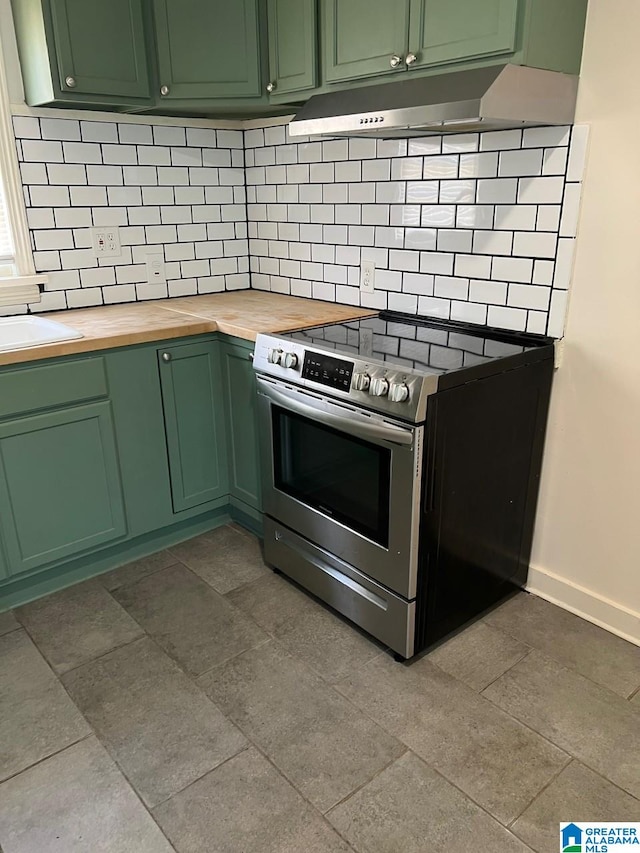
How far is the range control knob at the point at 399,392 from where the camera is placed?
1698 mm

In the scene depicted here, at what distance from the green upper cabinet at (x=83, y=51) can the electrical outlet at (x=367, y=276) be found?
105 centimetres

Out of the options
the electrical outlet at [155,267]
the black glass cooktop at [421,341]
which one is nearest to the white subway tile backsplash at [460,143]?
the black glass cooktop at [421,341]

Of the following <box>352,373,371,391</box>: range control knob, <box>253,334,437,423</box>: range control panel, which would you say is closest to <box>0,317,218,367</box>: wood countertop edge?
<box>253,334,437,423</box>: range control panel

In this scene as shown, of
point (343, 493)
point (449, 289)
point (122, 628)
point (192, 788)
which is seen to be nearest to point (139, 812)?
point (192, 788)

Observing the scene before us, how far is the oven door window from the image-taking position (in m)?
1.92

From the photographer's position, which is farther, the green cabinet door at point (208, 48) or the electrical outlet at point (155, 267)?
the electrical outlet at point (155, 267)

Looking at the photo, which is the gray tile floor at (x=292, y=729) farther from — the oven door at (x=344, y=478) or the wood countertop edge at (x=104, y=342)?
the wood countertop edge at (x=104, y=342)

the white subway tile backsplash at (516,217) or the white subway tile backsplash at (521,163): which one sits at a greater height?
the white subway tile backsplash at (521,163)

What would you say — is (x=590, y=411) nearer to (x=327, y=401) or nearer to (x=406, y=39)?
(x=327, y=401)

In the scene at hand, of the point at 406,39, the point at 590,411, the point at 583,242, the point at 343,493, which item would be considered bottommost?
the point at 343,493

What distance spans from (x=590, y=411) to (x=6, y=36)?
2481mm

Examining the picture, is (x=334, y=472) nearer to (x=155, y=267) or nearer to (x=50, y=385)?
(x=50, y=385)

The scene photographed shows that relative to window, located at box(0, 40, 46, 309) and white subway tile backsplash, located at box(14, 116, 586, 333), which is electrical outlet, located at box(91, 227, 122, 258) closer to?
white subway tile backsplash, located at box(14, 116, 586, 333)

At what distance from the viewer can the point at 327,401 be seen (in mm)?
1961
